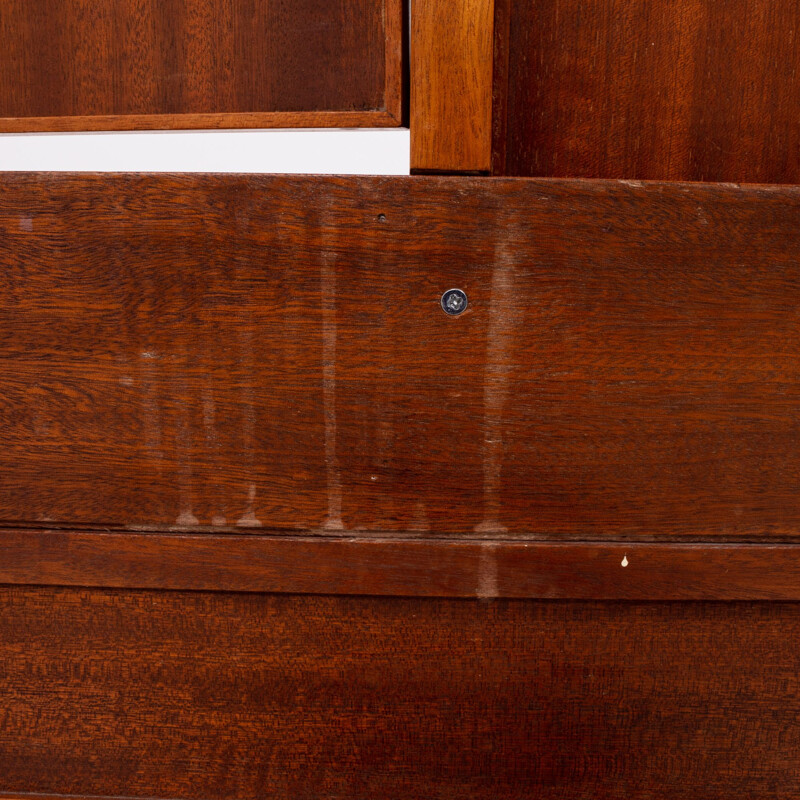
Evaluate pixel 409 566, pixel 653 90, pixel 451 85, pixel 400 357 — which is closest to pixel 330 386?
pixel 400 357

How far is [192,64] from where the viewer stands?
1.99 feet

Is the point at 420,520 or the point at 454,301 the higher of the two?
the point at 454,301

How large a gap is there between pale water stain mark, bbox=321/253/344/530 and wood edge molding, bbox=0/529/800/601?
33mm

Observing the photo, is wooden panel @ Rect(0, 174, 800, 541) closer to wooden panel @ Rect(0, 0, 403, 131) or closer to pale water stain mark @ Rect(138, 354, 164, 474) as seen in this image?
pale water stain mark @ Rect(138, 354, 164, 474)

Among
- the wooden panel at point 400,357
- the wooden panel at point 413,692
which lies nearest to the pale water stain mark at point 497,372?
the wooden panel at point 400,357

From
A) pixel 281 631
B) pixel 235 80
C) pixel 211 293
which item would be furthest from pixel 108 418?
pixel 235 80

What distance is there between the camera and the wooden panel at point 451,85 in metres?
0.50

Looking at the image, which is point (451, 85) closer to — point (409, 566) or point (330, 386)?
point (330, 386)

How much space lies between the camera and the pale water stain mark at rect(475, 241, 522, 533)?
0.52 m

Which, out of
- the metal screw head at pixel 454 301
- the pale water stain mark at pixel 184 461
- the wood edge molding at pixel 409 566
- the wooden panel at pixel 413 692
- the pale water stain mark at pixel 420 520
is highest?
the metal screw head at pixel 454 301

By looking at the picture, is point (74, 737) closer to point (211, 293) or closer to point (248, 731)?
point (248, 731)

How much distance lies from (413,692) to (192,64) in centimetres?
69

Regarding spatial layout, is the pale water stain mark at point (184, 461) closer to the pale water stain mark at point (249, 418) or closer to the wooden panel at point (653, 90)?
the pale water stain mark at point (249, 418)

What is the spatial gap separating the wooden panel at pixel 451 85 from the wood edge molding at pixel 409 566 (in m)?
0.36
